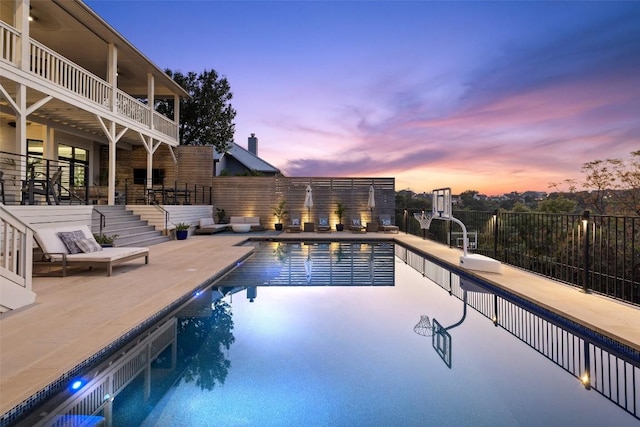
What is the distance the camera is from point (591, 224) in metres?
5.16

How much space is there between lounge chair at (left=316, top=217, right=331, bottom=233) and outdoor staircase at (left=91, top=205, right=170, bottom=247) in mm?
6684

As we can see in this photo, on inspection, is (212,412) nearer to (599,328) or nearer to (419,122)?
(599,328)

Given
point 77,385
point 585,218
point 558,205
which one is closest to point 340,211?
point 558,205

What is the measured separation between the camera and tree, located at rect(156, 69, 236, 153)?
953 inches

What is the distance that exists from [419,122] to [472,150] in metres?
3.33

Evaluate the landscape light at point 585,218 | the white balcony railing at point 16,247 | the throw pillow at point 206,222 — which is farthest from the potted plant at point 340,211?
the white balcony railing at point 16,247

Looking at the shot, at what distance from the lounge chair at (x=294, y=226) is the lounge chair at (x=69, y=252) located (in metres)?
9.72

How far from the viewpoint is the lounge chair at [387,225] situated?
1614cm

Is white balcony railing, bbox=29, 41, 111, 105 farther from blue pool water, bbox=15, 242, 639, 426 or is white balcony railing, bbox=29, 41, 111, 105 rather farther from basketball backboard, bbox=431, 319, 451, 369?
basketball backboard, bbox=431, 319, 451, 369

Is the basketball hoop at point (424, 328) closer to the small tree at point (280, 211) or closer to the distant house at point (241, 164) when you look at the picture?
the small tree at point (280, 211)

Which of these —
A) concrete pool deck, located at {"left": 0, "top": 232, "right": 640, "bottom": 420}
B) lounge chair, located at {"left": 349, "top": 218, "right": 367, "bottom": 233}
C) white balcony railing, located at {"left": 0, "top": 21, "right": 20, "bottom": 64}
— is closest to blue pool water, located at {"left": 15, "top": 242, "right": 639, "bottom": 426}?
concrete pool deck, located at {"left": 0, "top": 232, "right": 640, "bottom": 420}

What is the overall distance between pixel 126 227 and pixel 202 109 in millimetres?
15976

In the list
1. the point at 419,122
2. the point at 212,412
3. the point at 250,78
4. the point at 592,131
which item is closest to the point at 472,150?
the point at 419,122

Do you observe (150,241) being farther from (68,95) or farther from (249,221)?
(249,221)
